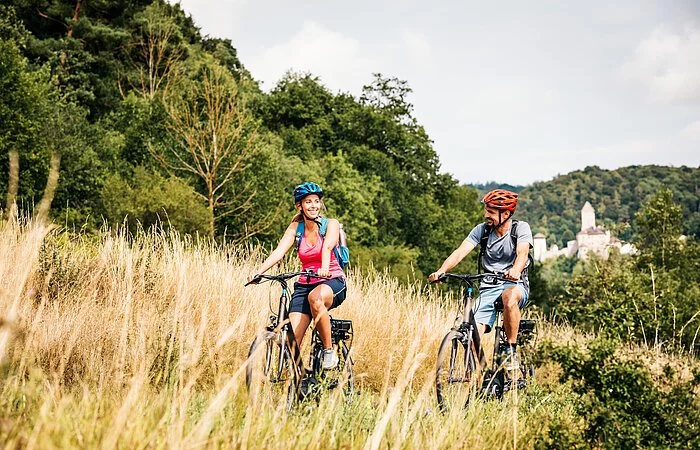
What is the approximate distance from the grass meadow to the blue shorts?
704 millimetres

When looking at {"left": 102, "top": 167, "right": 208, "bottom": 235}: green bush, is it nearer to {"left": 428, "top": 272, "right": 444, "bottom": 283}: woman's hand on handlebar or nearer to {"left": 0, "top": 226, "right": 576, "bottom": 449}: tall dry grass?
{"left": 0, "top": 226, "right": 576, "bottom": 449}: tall dry grass

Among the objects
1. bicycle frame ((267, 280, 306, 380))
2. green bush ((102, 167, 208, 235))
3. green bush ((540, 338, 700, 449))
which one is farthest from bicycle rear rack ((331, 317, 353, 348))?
green bush ((102, 167, 208, 235))

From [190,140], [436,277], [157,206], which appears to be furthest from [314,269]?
[190,140]

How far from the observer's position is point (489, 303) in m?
6.84

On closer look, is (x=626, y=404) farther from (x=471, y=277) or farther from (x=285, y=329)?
(x=285, y=329)

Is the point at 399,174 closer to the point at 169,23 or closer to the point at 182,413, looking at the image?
the point at 169,23

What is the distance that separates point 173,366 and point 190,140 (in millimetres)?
24083

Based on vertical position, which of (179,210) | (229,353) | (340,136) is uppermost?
(340,136)

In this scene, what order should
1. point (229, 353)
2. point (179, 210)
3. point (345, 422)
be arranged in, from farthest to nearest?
point (179, 210)
point (229, 353)
point (345, 422)

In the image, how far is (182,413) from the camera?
3.08 m

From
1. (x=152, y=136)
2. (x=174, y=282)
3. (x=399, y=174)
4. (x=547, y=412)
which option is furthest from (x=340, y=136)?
(x=547, y=412)

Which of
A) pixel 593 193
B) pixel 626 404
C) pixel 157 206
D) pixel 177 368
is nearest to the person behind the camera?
pixel 626 404

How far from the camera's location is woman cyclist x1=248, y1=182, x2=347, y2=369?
5.96 meters

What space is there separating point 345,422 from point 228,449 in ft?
4.58
